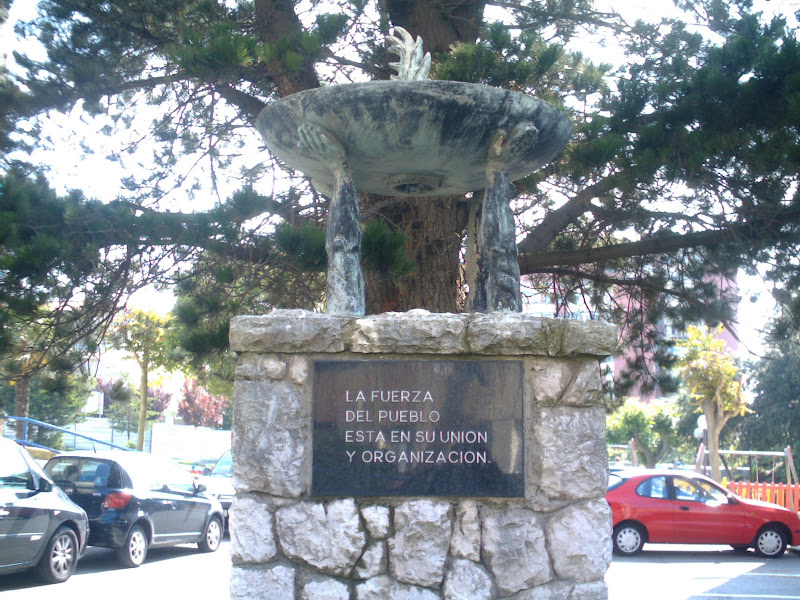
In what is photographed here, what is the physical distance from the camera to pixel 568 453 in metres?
4.30

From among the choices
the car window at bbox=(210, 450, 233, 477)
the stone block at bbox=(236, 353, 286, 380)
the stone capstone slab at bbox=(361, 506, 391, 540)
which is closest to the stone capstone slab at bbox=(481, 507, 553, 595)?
the stone capstone slab at bbox=(361, 506, 391, 540)

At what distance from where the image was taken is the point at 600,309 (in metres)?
11.1

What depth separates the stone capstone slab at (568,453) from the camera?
427 centimetres

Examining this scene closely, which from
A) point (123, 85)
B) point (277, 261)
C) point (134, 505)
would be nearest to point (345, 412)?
point (277, 261)

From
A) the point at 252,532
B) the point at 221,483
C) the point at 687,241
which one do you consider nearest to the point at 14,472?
the point at 252,532

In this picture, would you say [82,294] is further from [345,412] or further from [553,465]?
[553,465]

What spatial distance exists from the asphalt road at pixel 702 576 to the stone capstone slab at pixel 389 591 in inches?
188

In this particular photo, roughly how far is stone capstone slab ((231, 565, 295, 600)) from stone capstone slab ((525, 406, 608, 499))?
136 cm

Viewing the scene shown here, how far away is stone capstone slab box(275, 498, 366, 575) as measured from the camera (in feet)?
13.7

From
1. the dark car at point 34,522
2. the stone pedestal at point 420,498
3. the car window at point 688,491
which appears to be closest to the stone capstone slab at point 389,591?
the stone pedestal at point 420,498

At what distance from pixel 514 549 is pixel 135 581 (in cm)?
660

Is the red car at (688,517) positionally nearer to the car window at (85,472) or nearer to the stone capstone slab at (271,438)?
the car window at (85,472)

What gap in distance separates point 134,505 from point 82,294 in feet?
11.8

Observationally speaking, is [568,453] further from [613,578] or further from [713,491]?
[713,491]
